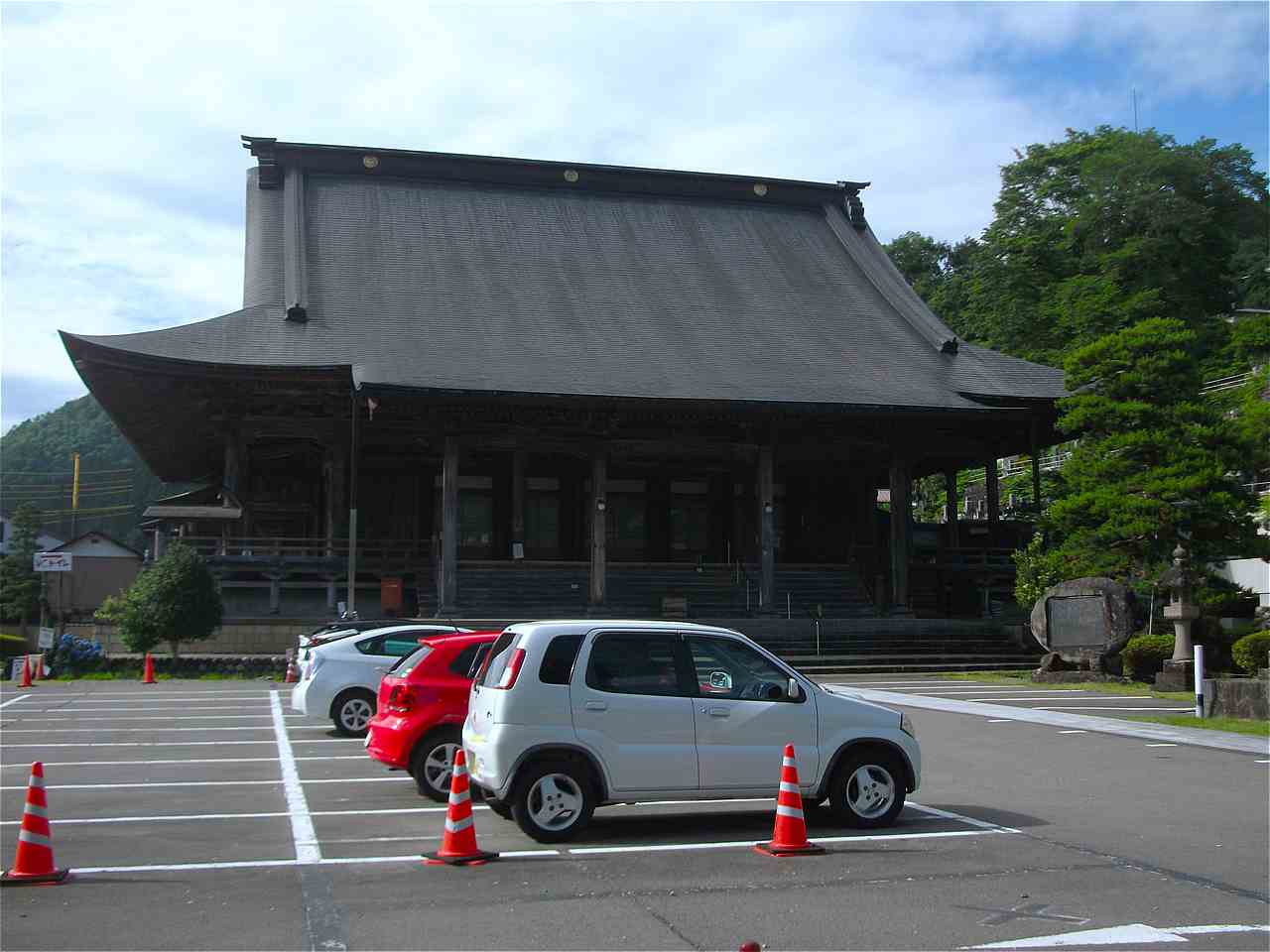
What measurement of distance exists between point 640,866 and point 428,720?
Result: 316 cm

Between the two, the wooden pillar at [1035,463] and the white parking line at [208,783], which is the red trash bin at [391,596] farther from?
the white parking line at [208,783]

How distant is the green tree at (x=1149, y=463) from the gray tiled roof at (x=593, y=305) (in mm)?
5516

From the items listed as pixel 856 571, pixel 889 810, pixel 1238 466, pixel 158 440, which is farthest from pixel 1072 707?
pixel 158 440

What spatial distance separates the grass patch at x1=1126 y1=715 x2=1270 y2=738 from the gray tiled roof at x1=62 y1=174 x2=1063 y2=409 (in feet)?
47.7

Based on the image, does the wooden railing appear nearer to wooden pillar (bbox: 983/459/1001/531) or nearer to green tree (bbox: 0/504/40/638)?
wooden pillar (bbox: 983/459/1001/531)

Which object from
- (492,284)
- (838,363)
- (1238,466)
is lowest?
(1238,466)

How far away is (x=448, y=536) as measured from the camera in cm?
2917

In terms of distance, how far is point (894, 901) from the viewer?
6871mm

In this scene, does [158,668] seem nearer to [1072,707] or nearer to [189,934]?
[1072,707]

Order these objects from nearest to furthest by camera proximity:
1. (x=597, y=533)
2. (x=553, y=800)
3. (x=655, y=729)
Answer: (x=553, y=800)
(x=655, y=729)
(x=597, y=533)

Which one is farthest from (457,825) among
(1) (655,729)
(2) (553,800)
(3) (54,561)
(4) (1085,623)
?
(3) (54,561)

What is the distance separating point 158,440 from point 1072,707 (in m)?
28.9

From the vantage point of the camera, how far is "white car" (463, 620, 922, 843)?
841cm

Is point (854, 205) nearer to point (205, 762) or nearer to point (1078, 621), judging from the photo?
point (1078, 621)
